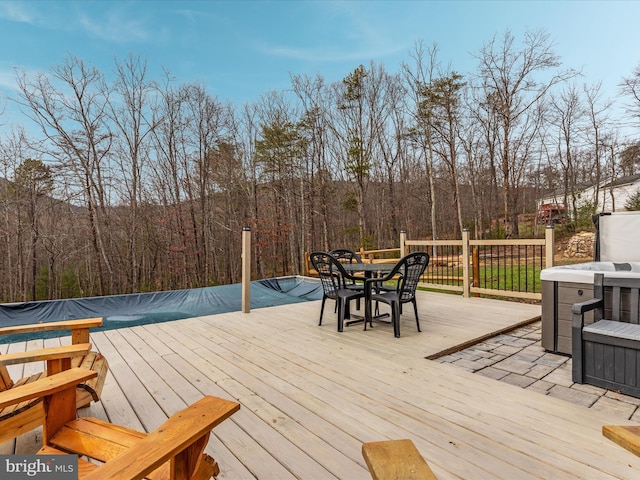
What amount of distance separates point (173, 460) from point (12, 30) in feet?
38.3

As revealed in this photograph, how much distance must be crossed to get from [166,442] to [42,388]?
722 millimetres

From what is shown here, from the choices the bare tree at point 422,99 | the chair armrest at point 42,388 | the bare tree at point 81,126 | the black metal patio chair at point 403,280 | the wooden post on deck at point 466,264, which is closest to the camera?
the chair armrest at point 42,388

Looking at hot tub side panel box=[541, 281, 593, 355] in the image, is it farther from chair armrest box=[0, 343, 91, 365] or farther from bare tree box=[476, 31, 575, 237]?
bare tree box=[476, 31, 575, 237]

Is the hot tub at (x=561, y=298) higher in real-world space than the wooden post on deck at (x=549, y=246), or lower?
lower

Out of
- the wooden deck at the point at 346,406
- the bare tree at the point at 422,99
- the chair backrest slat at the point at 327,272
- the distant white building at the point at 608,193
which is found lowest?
the wooden deck at the point at 346,406

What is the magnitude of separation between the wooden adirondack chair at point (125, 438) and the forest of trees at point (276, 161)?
31.6ft

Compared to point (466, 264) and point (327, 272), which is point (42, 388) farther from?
point (466, 264)

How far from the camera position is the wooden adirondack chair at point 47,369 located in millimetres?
1512

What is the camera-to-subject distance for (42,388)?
4.14ft

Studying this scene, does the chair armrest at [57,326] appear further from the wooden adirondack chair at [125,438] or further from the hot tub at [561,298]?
the hot tub at [561,298]

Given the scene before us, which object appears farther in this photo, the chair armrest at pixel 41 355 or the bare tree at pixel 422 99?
the bare tree at pixel 422 99

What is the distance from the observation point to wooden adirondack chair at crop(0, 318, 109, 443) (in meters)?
1.51

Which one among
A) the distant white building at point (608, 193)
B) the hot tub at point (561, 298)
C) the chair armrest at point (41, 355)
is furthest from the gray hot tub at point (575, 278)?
the distant white building at point (608, 193)

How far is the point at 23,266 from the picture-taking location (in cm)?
945
